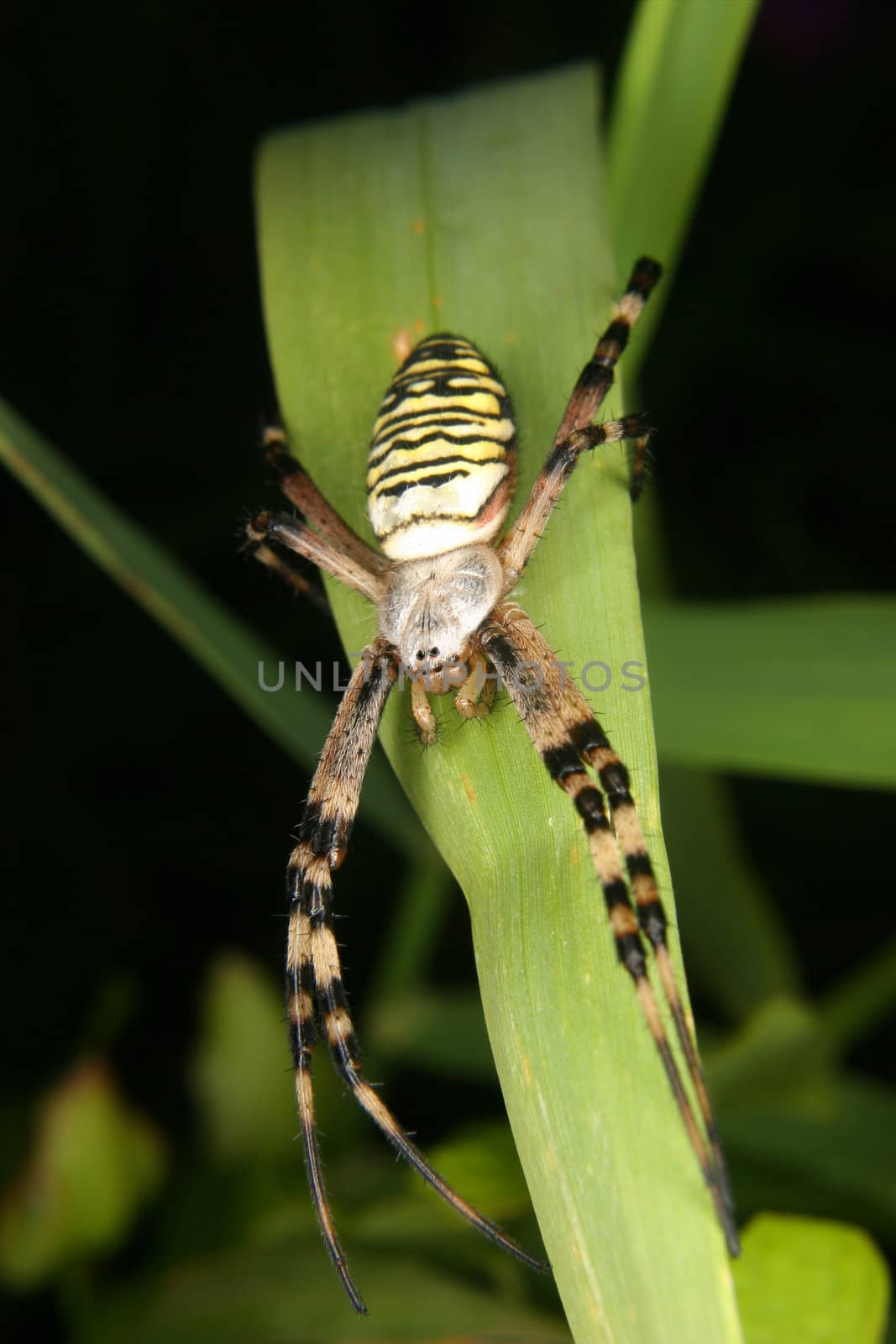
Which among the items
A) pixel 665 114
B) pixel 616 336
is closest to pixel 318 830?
pixel 616 336

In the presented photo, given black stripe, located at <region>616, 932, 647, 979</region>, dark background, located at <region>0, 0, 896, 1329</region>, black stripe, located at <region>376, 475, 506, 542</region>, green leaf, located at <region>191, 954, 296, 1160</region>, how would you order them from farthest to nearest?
dark background, located at <region>0, 0, 896, 1329</region> < green leaf, located at <region>191, 954, 296, 1160</region> < black stripe, located at <region>376, 475, 506, 542</region> < black stripe, located at <region>616, 932, 647, 979</region>

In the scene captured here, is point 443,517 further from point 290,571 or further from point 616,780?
point 616,780

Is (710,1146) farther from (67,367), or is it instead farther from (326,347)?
(67,367)

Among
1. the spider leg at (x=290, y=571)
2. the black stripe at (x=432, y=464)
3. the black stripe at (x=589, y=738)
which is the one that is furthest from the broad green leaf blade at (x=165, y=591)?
the black stripe at (x=589, y=738)

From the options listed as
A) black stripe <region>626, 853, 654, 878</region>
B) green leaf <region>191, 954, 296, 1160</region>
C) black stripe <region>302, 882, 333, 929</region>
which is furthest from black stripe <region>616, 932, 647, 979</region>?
green leaf <region>191, 954, 296, 1160</region>

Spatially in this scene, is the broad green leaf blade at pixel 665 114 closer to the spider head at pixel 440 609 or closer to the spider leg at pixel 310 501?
the spider head at pixel 440 609

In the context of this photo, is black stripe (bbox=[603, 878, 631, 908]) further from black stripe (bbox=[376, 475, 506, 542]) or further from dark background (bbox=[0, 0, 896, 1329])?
dark background (bbox=[0, 0, 896, 1329])

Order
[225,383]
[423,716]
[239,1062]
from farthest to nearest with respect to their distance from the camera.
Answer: [225,383] → [239,1062] → [423,716]
